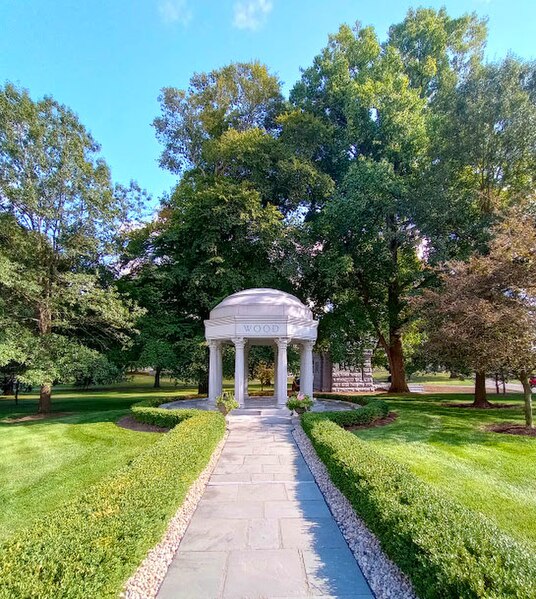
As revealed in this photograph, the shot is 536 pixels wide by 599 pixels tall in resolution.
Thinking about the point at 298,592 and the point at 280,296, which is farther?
the point at 280,296

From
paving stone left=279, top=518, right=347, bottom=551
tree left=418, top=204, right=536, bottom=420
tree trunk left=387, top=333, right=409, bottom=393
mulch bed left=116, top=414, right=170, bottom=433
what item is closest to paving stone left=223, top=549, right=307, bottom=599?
paving stone left=279, top=518, right=347, bottom=551

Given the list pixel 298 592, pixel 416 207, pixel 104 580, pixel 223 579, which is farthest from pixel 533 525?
pixel 416 207

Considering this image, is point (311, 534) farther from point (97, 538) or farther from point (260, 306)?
point (260, 306)

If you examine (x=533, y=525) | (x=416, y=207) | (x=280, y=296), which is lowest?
(x=533, y=525)

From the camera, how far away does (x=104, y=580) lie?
4090mm

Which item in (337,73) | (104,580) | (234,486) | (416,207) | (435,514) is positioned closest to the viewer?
(104,580)

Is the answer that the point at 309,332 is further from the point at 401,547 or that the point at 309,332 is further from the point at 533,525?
the point at 401,547

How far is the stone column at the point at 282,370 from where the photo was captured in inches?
676

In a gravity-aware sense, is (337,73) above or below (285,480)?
above

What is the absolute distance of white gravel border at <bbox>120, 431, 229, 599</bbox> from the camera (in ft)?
15.2

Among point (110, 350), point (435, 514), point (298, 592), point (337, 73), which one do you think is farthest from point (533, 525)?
point (337, 73)

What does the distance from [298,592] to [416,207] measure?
69.9 feet

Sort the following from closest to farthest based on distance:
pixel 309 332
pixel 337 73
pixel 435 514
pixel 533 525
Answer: pixel 435 514, pixel 533 525, pixel 309 332, pixel 337 73

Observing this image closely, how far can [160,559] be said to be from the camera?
534 cm
